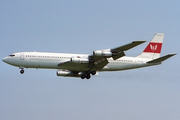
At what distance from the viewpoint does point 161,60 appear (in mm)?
56656

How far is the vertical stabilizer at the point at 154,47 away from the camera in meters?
61.9

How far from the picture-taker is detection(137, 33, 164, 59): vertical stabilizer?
61897 mm

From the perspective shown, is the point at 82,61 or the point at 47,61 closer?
the point at 82,61

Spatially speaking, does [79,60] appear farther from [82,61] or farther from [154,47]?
[154,47]

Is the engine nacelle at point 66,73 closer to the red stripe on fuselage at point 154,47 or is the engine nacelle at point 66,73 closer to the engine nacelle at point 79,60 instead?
the engine nacelle at point 79,60

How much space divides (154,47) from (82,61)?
15929 millimetres

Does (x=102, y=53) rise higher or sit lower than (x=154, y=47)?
lower

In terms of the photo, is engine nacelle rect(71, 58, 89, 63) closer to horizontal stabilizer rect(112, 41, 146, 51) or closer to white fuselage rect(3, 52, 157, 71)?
white fuselage rect(3, 52, 157, 71)

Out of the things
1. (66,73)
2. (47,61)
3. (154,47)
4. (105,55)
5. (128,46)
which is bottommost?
(66,73)

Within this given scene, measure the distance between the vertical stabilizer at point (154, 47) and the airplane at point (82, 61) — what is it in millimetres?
1313

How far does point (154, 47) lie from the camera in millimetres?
63000

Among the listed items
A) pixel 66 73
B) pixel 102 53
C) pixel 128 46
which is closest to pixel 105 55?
pixel 102 53

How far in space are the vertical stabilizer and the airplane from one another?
1313 mm

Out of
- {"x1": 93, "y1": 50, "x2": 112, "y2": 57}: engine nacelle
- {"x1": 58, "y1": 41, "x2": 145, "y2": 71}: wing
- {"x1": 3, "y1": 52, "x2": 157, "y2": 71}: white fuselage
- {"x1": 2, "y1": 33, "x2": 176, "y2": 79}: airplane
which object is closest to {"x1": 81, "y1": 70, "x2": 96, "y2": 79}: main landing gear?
{"x1": 2, "y1": 33, "x2": 176, "y2": 79}: airplane
